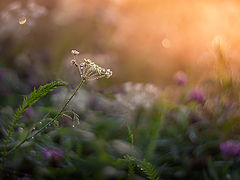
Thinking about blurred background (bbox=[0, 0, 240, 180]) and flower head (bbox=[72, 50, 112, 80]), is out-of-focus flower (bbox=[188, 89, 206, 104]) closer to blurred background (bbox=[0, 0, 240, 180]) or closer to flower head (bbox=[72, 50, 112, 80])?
blurred background (bbox=[0, 0, 240, 180])

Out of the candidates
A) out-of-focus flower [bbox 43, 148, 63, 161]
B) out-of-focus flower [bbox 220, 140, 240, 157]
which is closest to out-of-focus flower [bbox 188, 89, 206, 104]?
out-of-focus flower [bbox 220, 140, 240, 157]

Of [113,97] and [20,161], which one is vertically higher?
[113,97]

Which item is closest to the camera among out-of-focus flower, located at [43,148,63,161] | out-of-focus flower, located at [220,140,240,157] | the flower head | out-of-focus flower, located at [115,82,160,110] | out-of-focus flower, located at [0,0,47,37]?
the flower head

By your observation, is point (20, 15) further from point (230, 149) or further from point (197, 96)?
point (230, 149)

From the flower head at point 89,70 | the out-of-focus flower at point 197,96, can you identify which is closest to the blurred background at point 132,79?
the out-of-focus flower at point 197,96

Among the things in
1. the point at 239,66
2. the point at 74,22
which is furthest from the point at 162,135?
the point at 74,22

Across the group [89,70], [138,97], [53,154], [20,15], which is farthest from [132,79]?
[89,70]

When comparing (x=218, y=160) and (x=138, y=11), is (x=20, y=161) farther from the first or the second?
(x=138, y=11)
